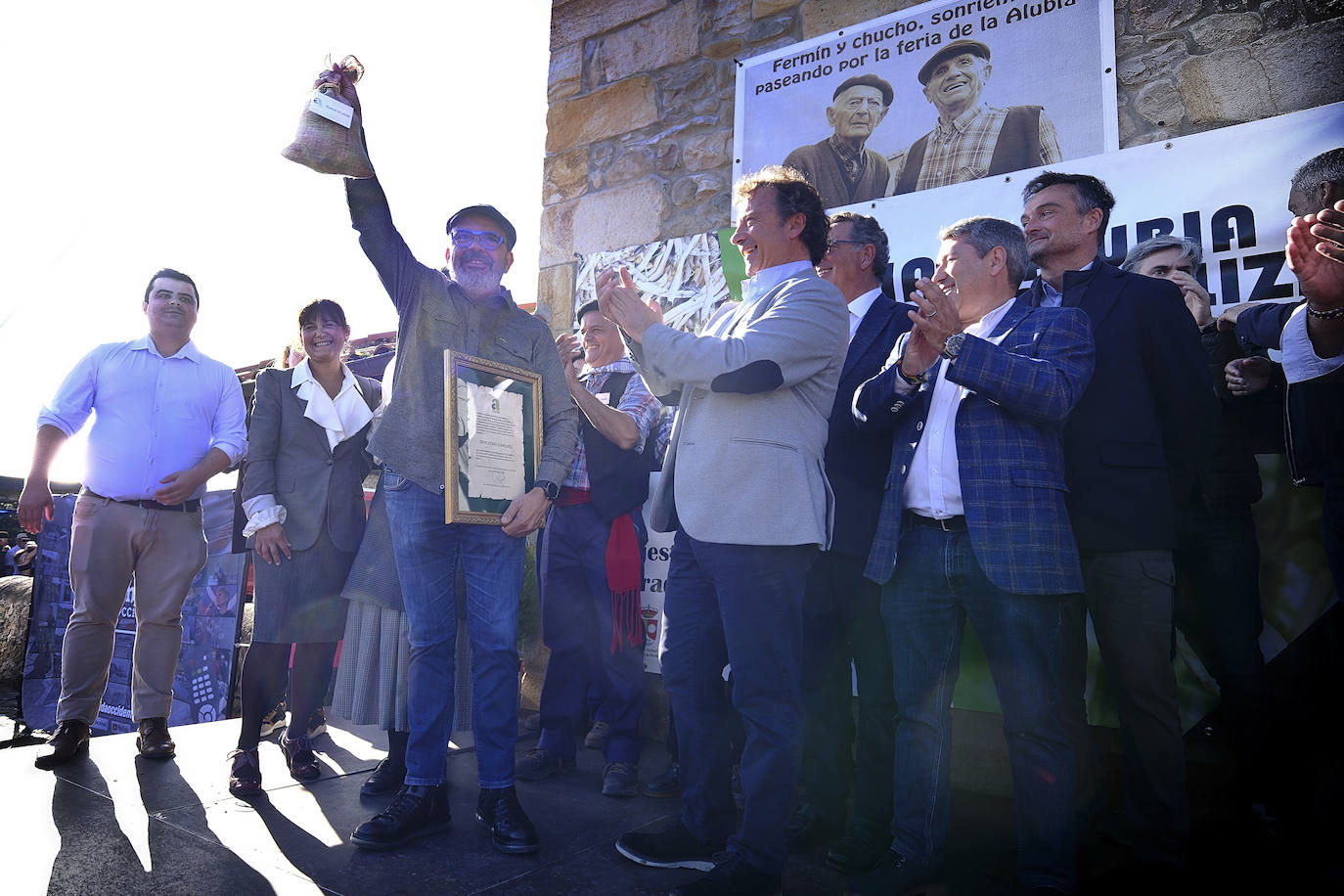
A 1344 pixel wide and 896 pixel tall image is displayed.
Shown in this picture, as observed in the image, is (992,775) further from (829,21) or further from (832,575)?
(829,21)

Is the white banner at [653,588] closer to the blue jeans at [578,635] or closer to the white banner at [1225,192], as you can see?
the blue jeans at [578,635]

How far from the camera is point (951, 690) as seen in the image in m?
2.21

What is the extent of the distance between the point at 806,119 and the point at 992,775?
318 centimetres

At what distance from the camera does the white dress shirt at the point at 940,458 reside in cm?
220

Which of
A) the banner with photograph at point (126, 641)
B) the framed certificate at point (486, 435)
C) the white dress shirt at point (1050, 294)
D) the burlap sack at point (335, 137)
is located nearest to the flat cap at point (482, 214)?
the burlap sack at point (335, 137)

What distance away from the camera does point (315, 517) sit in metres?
3.09

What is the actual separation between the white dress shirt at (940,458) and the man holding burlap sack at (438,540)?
1184mm

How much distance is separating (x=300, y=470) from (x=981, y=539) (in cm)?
252

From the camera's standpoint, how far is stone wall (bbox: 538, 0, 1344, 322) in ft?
9.86

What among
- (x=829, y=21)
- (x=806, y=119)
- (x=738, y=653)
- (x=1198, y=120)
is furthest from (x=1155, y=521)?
(x=829, y=21)

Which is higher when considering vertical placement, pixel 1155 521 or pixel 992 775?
pixel 1155 521

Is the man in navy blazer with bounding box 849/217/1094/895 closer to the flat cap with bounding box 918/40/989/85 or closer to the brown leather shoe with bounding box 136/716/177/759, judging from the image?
the flat cap with bounding box 918/40/989/85

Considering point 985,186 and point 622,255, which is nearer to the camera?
point 985,186

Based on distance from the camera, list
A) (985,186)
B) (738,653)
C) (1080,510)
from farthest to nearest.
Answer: (985,186) → (1080,510) → (738,653)
